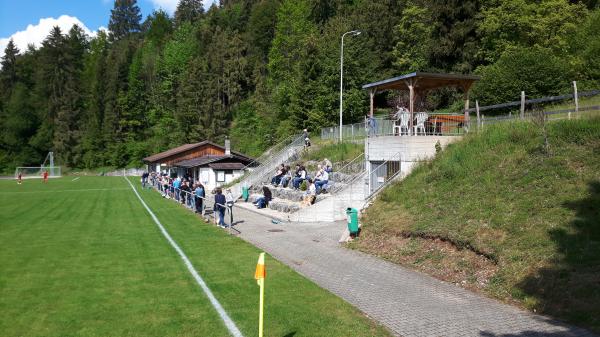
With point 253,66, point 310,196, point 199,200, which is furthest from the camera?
point 253,66

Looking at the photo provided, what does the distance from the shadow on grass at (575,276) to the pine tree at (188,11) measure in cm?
13020

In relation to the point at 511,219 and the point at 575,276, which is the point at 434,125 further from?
the point at 575,276

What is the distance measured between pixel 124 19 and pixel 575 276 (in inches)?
6647

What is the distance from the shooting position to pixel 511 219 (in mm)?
10594

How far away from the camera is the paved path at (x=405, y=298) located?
7090 millimetres

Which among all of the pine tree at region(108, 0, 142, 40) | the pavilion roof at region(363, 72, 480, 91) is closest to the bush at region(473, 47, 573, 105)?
the pavilion roof at region(363, 72, 480, 91)

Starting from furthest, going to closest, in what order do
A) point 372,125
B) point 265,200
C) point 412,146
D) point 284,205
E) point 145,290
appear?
point 265,200, point 284,205, point 372,125, point 412,146, point 145,290

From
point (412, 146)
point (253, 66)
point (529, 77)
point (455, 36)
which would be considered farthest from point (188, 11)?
point (412, 146)

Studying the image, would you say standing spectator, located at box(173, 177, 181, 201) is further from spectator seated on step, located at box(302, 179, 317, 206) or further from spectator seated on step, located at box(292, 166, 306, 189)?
spectator seated on step, located at box(302, 179, 317, 206)

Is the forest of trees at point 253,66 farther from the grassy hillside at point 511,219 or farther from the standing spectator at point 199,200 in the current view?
the standing spectator at point 199,200

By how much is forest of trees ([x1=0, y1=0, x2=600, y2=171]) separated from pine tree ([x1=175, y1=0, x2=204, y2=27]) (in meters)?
0.40

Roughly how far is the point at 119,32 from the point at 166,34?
138ft

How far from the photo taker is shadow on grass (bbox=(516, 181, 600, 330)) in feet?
24.1

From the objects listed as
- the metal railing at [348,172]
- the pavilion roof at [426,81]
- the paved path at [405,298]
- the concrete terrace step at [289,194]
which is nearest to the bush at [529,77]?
the pavilion roof at [426,81]
